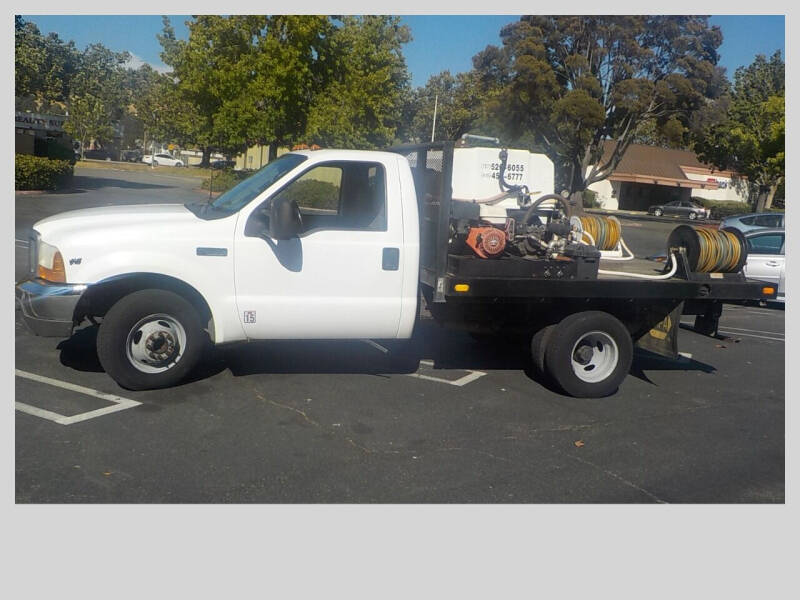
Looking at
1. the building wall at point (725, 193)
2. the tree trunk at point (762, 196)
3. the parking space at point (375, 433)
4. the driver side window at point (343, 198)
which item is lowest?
the parking space at point (375, 433)

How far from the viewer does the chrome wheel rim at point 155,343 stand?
20.7 ft

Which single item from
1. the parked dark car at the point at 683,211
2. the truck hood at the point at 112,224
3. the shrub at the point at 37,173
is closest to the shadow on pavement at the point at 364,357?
the truck hood at the point at 112,224

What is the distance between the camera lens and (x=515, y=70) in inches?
1511

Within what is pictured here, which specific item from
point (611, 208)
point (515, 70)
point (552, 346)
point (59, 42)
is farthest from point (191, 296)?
point (611, 208)

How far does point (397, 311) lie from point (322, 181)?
Result: 1474 millimetres

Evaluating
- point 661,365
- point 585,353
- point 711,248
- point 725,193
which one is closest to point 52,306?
point 585,353

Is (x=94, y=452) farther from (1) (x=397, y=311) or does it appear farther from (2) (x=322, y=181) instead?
(2) (x=322, y=181)

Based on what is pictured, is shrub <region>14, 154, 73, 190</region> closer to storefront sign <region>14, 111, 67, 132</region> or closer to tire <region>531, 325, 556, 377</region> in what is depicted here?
storefront sign <region>14, 111, 67, 132</region>

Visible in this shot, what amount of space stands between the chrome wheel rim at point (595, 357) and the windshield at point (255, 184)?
3.10m

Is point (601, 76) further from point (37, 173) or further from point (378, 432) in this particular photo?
point (378, 432)

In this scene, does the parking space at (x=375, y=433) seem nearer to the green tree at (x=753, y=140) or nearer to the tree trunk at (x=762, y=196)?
the green tree at (x=753, y=140)

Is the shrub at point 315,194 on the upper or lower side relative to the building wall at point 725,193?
lower

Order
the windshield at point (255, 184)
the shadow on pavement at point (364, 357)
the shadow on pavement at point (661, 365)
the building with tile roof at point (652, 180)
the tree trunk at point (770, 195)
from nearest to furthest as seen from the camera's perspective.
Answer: the windshield at point (255, 184)
the shadow on pavement at point (364, 357)
the shadow on pavement at point (661, 365)
the tree trunk at point (770, 195)
the building with tile roof at point (652, 180)

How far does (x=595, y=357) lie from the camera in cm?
738
